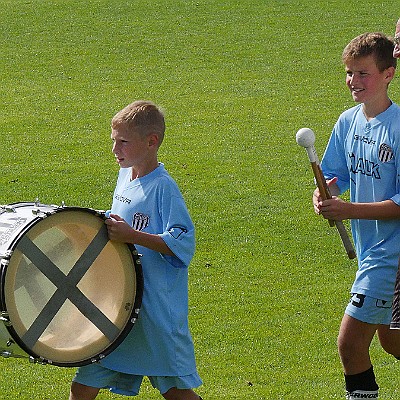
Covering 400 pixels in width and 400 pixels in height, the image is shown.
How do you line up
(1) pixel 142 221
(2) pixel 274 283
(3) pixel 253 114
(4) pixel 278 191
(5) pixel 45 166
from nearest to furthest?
(1) pixel 142 221 < (2) pixel 274 283 < (4) pixel 278 191 < (5) pixel 45 166 < (3) pixel 253 114

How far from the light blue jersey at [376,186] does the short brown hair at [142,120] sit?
37.1 inches

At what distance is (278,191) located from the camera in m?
10.2

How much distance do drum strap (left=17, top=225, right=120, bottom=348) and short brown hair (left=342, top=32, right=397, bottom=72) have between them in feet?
4.64

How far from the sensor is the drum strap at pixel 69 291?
15.3 ft

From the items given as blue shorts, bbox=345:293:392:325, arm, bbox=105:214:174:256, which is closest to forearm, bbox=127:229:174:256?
arm, bbox=105:214:174:256

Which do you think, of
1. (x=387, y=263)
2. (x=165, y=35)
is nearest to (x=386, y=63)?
(x=387, y=263)

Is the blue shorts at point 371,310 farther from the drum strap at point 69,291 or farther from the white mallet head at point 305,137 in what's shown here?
the drum strap at point 69,291

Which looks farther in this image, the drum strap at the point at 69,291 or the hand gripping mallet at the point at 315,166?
the hand gripping mallet at the point at 315,166

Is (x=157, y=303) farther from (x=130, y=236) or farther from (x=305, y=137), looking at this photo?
(x=305, y=137)

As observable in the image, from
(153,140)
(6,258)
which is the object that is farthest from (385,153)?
(6,258)

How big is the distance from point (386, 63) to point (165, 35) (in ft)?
41.2

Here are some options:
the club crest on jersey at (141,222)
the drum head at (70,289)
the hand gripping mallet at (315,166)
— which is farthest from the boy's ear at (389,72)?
the drum head at (70,289)

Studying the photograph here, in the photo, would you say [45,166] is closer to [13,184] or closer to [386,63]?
[13,184]

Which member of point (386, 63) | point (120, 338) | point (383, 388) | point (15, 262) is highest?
point (386, 63)
